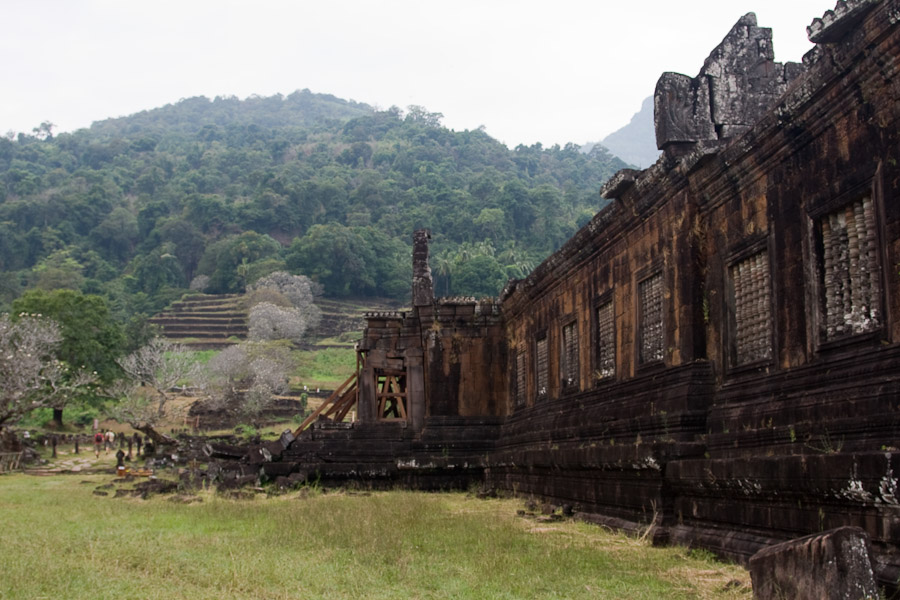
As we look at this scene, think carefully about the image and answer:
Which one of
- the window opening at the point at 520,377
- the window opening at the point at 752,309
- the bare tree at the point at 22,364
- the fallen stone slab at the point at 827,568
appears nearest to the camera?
the fallen stone slab at the point at 827,568

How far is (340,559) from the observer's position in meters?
7.89

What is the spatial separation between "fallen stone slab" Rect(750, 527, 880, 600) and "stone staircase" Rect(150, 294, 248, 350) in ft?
253

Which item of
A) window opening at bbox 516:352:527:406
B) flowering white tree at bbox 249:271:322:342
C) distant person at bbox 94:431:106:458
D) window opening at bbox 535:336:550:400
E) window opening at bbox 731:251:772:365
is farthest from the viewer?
flowering white tree at bbox 249:271:322:342

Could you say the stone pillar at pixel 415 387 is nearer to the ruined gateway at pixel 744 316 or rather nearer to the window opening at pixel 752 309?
the ruined gateway at pixel 744 316

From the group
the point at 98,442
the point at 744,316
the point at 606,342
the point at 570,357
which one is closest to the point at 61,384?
the point at 98,442

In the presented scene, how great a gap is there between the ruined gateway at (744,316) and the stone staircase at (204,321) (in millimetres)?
68868

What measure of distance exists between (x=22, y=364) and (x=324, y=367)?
122 ft

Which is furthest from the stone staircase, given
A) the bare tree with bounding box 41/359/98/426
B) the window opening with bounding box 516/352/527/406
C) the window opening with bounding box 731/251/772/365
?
the window opening with bounding box 731/251/772/365

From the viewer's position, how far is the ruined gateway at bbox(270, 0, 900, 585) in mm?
6195

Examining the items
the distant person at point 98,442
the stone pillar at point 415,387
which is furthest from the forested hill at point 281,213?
the stone pillar at point 415,387

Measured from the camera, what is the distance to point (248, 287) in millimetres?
89625

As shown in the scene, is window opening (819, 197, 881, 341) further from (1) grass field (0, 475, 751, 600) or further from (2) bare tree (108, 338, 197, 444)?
(2) bare tree (108, 338, 197, 444)

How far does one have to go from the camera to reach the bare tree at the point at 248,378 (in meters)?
54.2

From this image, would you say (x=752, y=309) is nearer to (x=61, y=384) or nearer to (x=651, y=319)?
(x=651, y=319)
